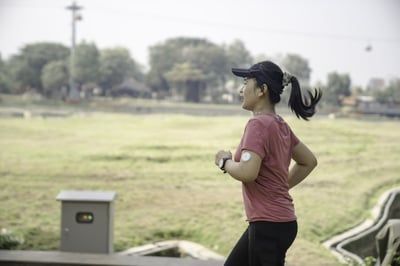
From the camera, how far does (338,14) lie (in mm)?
4508

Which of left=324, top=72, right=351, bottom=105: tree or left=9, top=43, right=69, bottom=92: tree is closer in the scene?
left=324, top=72, right=351, bottom=105: tree

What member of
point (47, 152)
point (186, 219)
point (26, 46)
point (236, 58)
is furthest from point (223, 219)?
point (26, 46)

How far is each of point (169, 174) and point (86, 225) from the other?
1.23m

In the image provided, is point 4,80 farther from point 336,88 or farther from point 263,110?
point 263,110

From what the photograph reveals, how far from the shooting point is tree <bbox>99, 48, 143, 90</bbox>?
15.8ft

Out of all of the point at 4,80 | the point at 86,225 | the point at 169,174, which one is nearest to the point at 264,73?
the point at 86,225

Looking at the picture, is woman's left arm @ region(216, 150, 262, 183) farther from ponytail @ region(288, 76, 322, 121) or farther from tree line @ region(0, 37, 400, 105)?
tree line @ region(0, 37, 400, 105)

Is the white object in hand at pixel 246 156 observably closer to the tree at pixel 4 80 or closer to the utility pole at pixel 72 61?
the utility pole at pixel 72 61

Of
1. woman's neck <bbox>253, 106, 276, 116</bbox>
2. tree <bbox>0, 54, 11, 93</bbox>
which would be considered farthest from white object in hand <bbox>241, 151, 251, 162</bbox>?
tree <bbox>0, 54, 11, 93</bbox>

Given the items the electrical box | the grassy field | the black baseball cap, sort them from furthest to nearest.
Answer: the grassy field, the electrical box, the black baseball cap

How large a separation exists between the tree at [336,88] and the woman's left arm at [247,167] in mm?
3290

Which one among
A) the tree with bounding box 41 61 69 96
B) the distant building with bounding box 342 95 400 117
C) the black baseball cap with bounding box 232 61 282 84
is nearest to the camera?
the black baseball cap with bounding box 232 61 282 84

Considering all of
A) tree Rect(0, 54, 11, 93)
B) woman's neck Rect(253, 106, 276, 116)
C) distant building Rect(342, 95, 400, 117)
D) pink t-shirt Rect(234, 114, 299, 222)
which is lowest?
pink t-shirt Rect(234, 114, 299, 222)

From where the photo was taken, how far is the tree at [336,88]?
4590 mm
